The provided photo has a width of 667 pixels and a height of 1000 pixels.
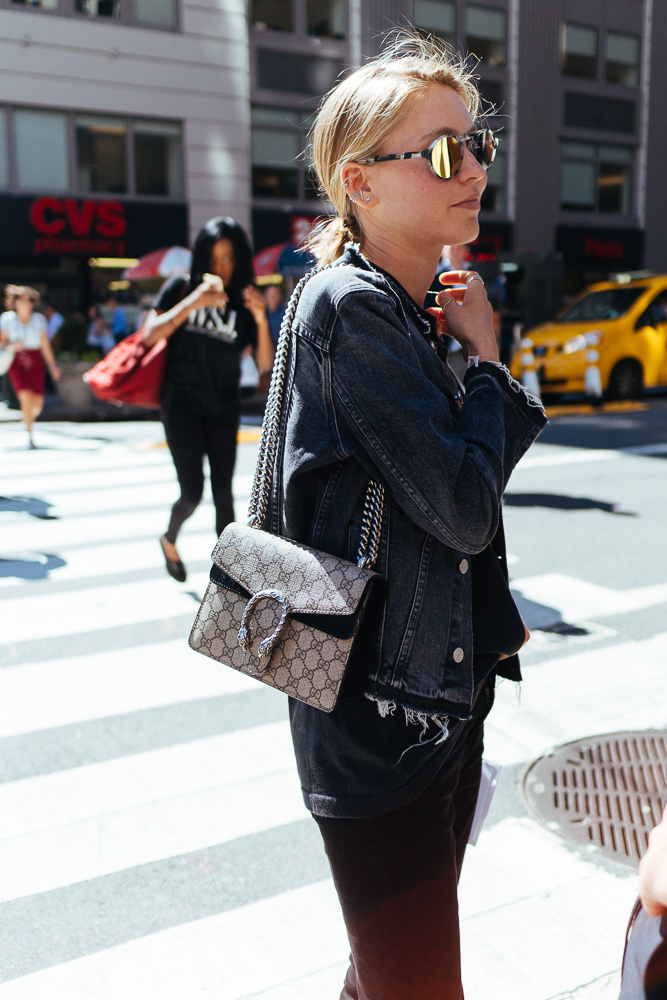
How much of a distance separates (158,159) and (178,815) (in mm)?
21636

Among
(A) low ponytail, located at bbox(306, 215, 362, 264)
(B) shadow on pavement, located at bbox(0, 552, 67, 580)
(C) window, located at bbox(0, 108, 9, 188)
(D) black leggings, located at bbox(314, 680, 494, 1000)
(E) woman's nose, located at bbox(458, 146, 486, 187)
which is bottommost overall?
(B) shadow on pavement, located at bbox(0, 552, 67, 580)

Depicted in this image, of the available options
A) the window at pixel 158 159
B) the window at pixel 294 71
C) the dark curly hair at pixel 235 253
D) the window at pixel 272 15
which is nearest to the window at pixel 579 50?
the window at pixel 294 71

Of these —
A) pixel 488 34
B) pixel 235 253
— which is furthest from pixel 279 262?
pixel 235 253

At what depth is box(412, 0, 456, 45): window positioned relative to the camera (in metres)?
26.0

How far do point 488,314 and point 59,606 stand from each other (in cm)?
448

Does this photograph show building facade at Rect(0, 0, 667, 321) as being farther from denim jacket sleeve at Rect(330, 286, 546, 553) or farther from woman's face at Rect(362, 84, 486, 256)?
denim jacket sleeve at Rect(330, 286, 546, 553)

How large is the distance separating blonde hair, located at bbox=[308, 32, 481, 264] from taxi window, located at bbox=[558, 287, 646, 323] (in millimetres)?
16939

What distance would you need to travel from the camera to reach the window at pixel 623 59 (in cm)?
2975

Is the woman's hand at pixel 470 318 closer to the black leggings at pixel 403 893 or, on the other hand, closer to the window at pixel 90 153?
the black leggings at pixel 403 893

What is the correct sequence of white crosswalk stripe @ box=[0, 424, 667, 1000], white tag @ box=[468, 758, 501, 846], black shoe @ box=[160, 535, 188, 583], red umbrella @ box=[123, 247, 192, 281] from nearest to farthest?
white tag @ box=[468, 758, 501, 846], white crosswalk stripe @ box=[0, 424, 667, 1000], black shoe @ box=[160, 535, 188, 583], red umbrella @ box=[123, 247, 192, 281]

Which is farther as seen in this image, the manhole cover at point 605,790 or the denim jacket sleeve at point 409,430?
the manhole cover at point 605,790

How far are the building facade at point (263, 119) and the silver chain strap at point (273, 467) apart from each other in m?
19.3

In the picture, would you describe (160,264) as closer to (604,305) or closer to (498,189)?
(604,305)

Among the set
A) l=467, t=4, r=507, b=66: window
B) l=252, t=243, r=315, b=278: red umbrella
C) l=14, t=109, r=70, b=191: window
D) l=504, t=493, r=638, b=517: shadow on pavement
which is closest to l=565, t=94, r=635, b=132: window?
l=467, t=4, r=507, b=66: window
